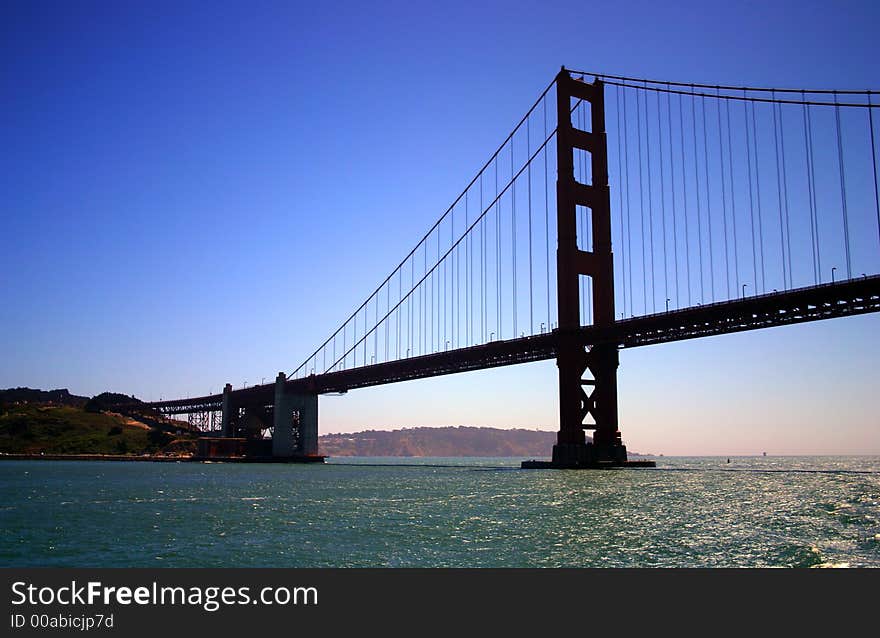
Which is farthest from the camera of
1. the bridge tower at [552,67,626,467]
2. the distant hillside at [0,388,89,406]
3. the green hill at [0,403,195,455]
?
the distant hillside at [0,388,89,406]

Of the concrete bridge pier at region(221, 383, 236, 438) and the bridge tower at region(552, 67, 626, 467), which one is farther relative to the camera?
the concrete bridge pier at region(221, 383, 236, 438)

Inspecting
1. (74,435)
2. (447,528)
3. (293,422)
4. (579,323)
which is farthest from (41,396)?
(447,528)

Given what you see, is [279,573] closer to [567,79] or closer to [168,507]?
[168,507]

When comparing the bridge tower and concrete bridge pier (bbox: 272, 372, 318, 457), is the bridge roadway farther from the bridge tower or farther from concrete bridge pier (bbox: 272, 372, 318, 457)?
concrete bridge pier (bbox: 272, 372, 318, 457)

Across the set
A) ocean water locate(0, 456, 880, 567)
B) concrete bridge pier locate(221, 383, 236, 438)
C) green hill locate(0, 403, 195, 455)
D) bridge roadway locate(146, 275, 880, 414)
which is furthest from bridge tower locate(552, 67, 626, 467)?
green hill locate(0, 403, 195, 455)

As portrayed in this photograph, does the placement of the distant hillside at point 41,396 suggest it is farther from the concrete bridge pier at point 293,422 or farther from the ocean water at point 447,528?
the ocean water at point 447,528

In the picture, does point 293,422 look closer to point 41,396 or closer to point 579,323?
point 579,323

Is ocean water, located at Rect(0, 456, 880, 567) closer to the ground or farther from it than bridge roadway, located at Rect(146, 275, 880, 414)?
closer to the ground
